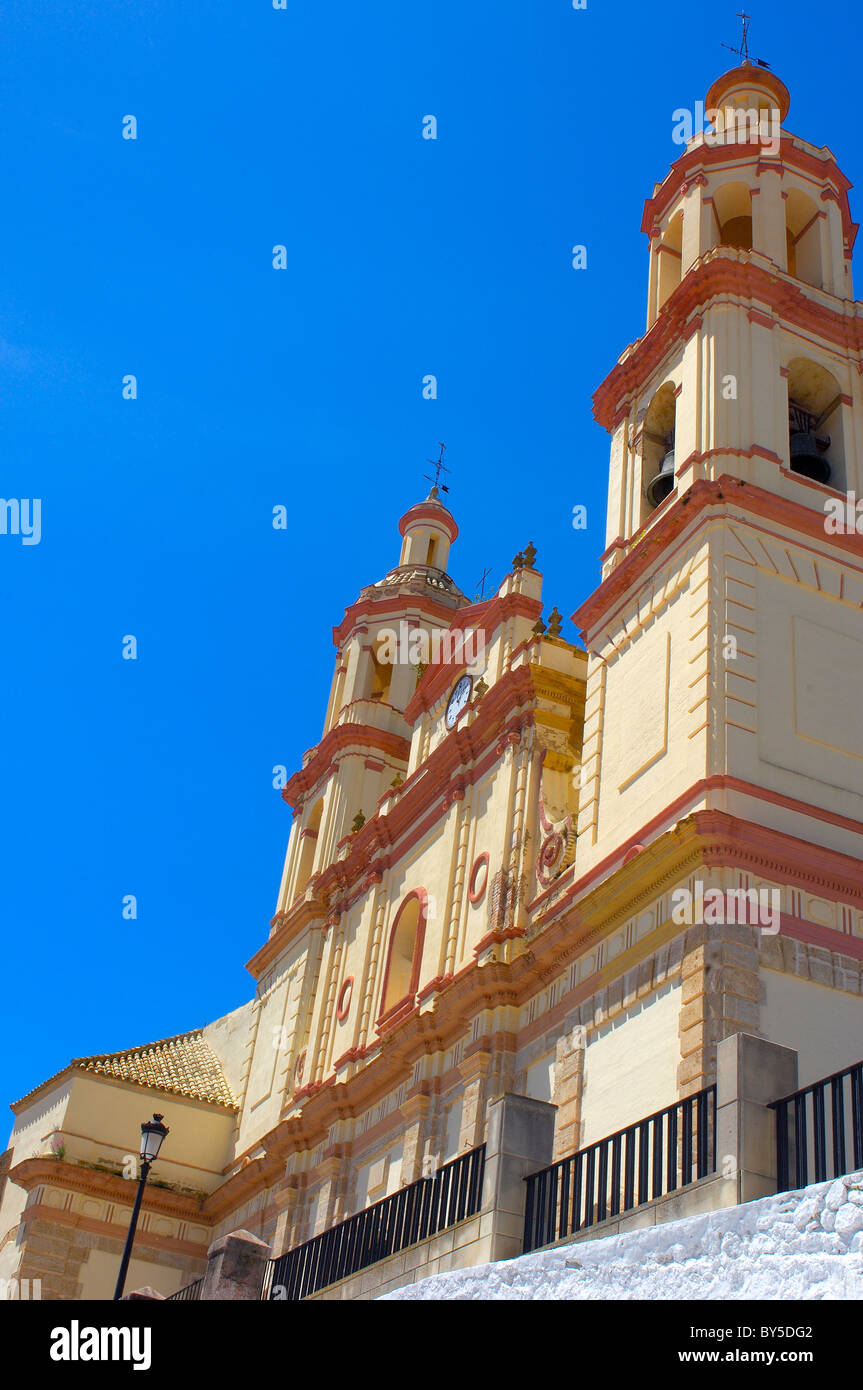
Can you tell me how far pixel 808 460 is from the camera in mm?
23125

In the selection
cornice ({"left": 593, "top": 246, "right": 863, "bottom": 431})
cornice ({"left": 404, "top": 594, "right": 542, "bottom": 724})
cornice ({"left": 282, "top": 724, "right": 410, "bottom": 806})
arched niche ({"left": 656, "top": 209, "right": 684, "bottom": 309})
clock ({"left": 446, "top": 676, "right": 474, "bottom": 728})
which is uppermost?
arched niche ({"left": 656, "top": 209, "right": 684, "bottom": 309})

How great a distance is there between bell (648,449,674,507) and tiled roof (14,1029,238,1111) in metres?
18.4

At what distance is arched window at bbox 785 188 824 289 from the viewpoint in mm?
26000

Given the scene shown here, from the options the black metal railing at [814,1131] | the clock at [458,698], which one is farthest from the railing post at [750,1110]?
the clock at [458,698]

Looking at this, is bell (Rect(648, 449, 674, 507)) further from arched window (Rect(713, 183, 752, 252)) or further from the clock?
the clock

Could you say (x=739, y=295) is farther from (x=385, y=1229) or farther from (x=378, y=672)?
(x=378, y=672)

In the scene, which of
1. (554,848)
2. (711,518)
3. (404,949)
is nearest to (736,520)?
(711,518)

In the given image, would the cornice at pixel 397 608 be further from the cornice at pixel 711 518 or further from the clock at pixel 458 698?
the cornice at pixel 711 518

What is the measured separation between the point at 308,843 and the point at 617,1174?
85.0 feet

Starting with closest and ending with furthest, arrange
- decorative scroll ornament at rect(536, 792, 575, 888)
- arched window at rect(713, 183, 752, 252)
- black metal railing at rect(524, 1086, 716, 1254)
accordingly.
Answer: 1. black metal railing at rect(524, 1086, 716, 1254)
2. decorative scroll ornament at rect(536, 792, 575, 888)
3. arched window at rect(713, 183, 752, 252)

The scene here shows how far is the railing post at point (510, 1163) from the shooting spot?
12047 millimetres

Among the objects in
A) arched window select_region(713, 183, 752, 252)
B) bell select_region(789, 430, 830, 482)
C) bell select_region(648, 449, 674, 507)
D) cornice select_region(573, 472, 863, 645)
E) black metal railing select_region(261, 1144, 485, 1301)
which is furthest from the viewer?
arched window select_region(713, 183, 752, 252)

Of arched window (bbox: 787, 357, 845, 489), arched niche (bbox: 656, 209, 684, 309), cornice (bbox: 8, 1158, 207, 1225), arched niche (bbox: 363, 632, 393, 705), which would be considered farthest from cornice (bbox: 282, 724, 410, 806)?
arched window (bbox: 787, 357, 845, 489)
